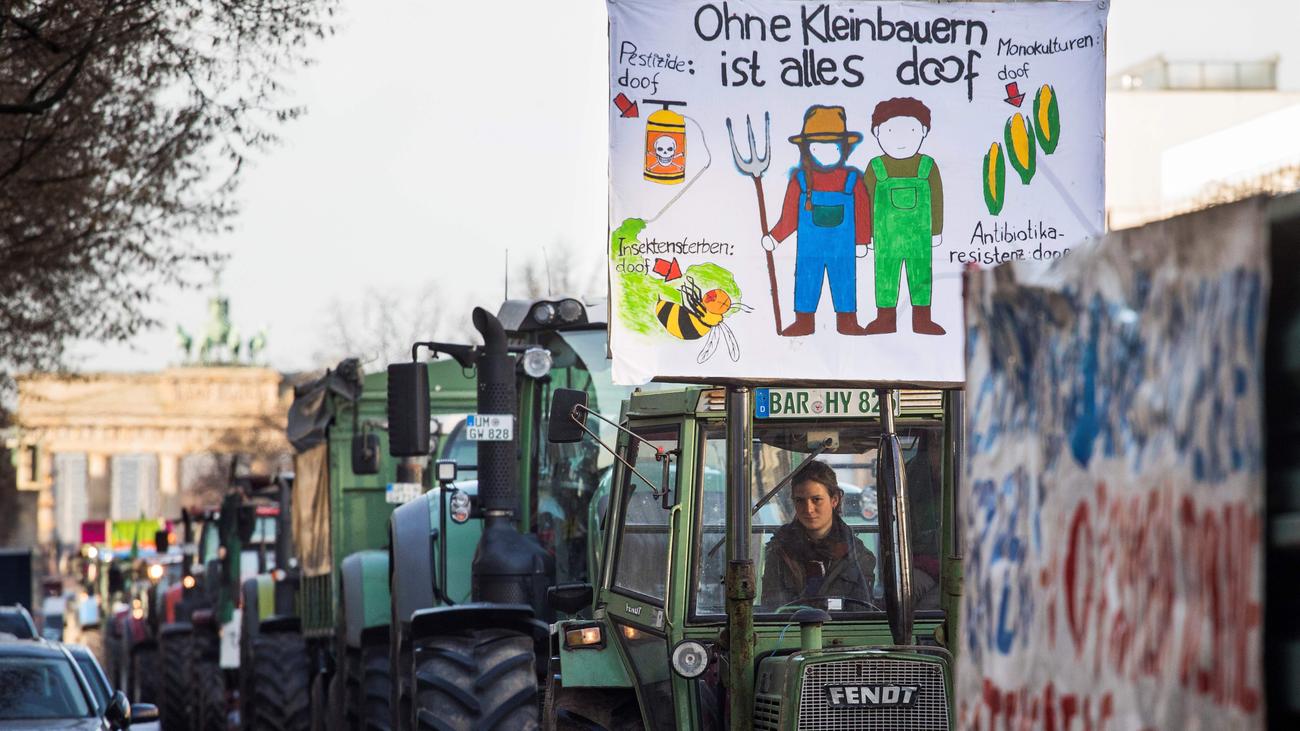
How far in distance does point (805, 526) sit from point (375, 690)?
6.34 m

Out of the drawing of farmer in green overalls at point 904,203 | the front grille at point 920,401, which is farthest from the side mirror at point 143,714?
the drawing of farmer in green overalls at point 904,203

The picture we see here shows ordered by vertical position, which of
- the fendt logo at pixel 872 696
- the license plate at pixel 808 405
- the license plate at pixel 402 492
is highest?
the license plate at pixel 808 405

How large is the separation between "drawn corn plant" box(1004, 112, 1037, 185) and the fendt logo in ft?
6.01

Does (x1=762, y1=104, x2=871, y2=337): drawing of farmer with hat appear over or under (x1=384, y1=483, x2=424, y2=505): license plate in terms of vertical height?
over

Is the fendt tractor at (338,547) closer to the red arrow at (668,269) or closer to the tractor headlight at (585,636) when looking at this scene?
the tractor headlight at (585,636)

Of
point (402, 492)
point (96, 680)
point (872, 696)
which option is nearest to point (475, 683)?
point (872, 696)

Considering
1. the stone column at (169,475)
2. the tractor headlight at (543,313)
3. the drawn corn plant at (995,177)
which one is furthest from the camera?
the stone column at (169,475)

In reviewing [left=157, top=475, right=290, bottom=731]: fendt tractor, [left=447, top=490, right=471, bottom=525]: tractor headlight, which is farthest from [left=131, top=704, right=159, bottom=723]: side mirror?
[left=157, top=475, right=290, bottom=731]: fendt tractor

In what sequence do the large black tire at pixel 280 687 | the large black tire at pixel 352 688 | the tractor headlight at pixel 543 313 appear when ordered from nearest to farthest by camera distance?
the tractor headlight at pixel 543 313
the large black tire at pixel 352 688
the large black tire at pixel 280 687

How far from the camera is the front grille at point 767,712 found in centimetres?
730

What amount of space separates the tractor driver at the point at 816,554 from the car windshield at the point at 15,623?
13.6 metres

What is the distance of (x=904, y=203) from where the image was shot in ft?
24.7

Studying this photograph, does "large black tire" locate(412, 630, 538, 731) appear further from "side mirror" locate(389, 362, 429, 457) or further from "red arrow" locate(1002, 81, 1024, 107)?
"red arrow" locate(1002, 81, 1024, 107)

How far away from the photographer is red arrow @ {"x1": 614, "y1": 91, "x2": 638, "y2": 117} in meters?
7.41
